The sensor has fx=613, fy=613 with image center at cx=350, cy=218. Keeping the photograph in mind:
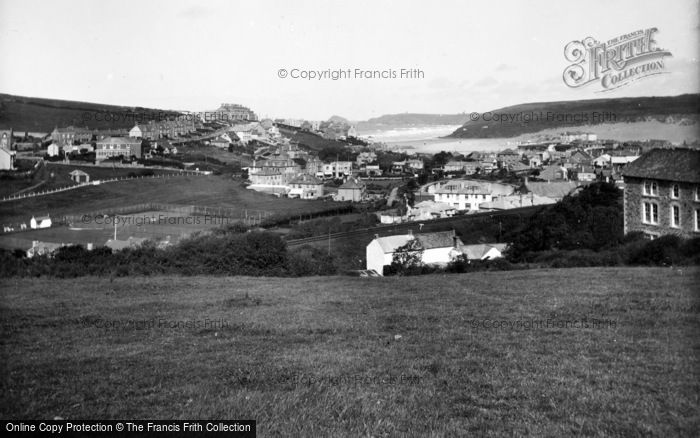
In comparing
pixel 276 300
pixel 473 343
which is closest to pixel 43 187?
pixel 276 300

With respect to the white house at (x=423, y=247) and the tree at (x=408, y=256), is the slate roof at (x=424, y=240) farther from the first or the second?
the tree at (x=408, y=256)

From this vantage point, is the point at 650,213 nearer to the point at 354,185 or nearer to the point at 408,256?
the point at 408,256

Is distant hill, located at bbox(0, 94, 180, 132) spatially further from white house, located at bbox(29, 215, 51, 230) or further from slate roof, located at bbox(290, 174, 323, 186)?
slate roof, located at bbox(290, 174, 323, 186)

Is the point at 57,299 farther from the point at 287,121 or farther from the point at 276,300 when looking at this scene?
the point at 287,121

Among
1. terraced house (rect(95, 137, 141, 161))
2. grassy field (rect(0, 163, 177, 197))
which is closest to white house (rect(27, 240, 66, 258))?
grassy field (rect(0, 163, 177, 197))

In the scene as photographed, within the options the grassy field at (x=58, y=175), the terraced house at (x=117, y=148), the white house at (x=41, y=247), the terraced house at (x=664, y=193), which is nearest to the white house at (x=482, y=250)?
the terraced house at (x=664, y=193)

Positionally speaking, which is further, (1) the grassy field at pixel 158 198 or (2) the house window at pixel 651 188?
(1) the grassy field at pixel 158 198

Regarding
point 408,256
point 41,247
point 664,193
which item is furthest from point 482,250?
point 41,247
